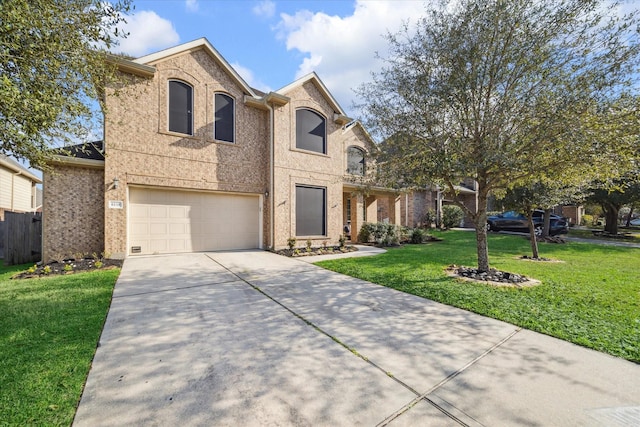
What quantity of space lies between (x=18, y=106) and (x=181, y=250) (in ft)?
23.1

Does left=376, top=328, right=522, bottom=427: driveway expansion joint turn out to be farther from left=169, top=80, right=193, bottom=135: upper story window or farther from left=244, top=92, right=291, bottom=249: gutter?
left=169, top=80, right=193, bottom=135: upper story window

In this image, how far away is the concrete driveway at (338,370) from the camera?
6.95 ft

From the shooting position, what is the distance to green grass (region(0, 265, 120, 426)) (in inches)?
84.1

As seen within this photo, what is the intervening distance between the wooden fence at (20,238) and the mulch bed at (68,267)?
1916 mm

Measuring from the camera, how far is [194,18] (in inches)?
329

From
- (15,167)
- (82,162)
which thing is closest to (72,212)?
(82,162)

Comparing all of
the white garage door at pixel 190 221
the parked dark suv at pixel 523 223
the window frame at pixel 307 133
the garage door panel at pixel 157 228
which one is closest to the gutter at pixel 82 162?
the white garage door at pixel 190 221

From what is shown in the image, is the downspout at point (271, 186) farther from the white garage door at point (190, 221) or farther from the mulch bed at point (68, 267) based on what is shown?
the mulch bed at point (68, 267)

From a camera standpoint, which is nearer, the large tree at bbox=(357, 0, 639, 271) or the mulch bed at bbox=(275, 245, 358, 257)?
the large tree at bbox=(357, 0, 639, 271)

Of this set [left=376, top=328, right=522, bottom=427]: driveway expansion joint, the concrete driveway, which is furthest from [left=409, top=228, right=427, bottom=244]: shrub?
[left=376, top=328, right=522, bottom=427]: driveway expansion joint

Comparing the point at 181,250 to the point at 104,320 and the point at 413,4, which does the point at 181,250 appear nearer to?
the point at 104,320

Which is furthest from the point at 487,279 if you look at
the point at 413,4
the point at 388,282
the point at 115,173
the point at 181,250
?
the point at 115,173

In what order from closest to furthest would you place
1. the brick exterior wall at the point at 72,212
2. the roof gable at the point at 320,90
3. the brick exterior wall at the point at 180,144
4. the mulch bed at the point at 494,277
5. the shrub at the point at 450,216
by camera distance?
the mulch bed at the point at 494,277 → the brick exterior wall at the point at 72,212 → the brick exterior wall at the point at 180,144 → the roof gable at the point at 320,90 → the shrub at the point at 450,216

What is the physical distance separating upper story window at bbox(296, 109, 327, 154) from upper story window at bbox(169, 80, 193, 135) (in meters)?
4.22
